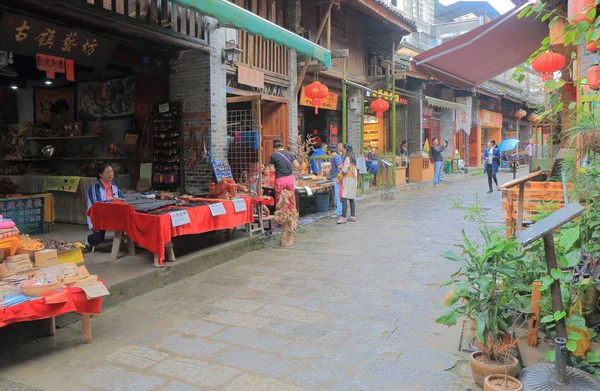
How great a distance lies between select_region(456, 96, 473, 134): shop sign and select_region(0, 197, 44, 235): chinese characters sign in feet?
69.5

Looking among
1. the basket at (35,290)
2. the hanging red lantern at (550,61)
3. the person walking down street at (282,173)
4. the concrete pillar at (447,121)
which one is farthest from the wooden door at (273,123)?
the concrete pillar at (447,121)

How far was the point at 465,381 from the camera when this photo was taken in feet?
10.6

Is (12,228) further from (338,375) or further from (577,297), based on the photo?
(577,297)

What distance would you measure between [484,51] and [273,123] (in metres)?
5.11

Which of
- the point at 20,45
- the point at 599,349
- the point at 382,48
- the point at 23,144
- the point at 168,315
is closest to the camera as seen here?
the point at 599,349

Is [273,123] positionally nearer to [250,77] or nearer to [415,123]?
[250,77]

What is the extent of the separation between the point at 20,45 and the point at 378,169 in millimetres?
10715

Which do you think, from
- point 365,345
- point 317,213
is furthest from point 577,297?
point 317,213

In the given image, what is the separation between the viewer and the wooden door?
11.2 meters

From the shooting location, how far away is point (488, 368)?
119 inches

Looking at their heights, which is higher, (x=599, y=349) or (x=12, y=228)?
(x=12, y=228)

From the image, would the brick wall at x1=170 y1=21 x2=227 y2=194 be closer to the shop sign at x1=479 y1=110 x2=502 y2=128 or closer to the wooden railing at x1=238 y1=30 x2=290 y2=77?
the wooden railing at x1=238 y1=30 x2=290 y2=77

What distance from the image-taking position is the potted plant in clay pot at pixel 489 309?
3.09 m

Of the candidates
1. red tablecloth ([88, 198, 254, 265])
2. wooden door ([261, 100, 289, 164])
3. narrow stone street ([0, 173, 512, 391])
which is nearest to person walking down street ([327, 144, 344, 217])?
wooden door ([261, 100, 289, 164])
